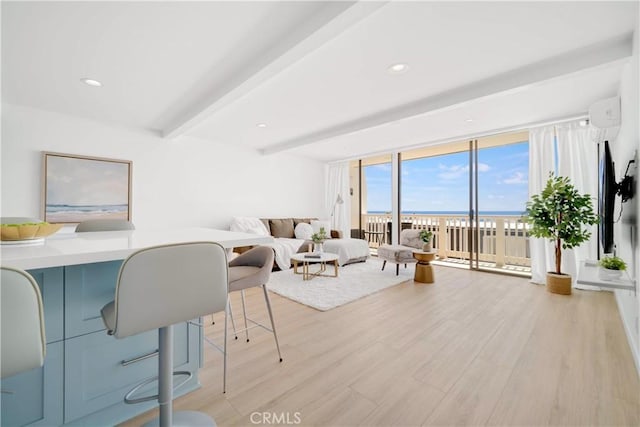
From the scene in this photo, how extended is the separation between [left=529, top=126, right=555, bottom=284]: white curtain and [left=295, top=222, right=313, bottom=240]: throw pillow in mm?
3881

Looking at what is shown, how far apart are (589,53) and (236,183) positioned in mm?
5237

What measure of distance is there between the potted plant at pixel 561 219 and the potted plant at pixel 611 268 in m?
1.46

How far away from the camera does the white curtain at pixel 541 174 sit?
3.88 metres

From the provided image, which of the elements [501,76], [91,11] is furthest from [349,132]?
[91,11]

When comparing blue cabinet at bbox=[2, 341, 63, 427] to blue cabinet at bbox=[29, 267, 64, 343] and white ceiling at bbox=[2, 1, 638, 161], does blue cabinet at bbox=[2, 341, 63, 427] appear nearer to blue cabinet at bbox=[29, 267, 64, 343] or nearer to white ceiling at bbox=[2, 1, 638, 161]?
blue cabinet at bbox=[29, 267, 64, 343]

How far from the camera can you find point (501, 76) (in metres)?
2.70

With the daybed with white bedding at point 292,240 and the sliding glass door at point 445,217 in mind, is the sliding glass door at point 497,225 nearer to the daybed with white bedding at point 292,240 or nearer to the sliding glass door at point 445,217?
the sliding glass door at point 445,217

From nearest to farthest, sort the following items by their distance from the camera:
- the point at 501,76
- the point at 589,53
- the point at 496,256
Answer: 1. the point at 589,53
2. the point at 501,76
3. the point at 496,256

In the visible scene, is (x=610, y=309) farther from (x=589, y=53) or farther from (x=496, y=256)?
(x=589, y=53)

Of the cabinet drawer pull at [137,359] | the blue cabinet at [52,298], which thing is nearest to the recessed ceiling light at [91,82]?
the blue cabinet at [52,298]

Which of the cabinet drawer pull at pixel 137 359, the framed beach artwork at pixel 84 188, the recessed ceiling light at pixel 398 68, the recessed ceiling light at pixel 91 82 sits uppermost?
the recessed ceiling light at pixel 398 68

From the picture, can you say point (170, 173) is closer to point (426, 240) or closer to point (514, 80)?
Answer: point (426, 240)

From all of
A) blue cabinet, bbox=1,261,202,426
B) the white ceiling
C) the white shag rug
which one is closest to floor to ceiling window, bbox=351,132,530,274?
the white ceiling

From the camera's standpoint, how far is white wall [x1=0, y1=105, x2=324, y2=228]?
3.30 m
